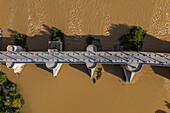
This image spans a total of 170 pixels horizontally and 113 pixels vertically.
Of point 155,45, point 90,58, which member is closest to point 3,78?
point 90,58

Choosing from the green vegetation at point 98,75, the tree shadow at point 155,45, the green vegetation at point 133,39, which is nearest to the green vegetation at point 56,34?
the green vegetation at point 98,75

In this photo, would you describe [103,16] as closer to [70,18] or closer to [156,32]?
[70,18]

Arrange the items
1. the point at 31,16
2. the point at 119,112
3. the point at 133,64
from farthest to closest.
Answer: the point at 31,16
the point at 119,112
the point at 133,64

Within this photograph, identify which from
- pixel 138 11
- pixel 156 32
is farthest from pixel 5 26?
pixel 156 32

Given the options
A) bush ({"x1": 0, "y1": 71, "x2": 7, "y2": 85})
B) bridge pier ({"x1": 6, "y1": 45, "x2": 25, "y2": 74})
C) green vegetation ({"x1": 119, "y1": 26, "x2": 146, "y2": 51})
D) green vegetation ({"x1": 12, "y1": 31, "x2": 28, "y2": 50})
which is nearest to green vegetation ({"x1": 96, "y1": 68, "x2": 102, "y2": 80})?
green vegetation ({"x1": 119, "y1": 26, "x2": 146, "y2": 51})

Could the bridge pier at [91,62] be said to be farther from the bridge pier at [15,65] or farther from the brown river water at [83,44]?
the bridge pier at [15,65]
